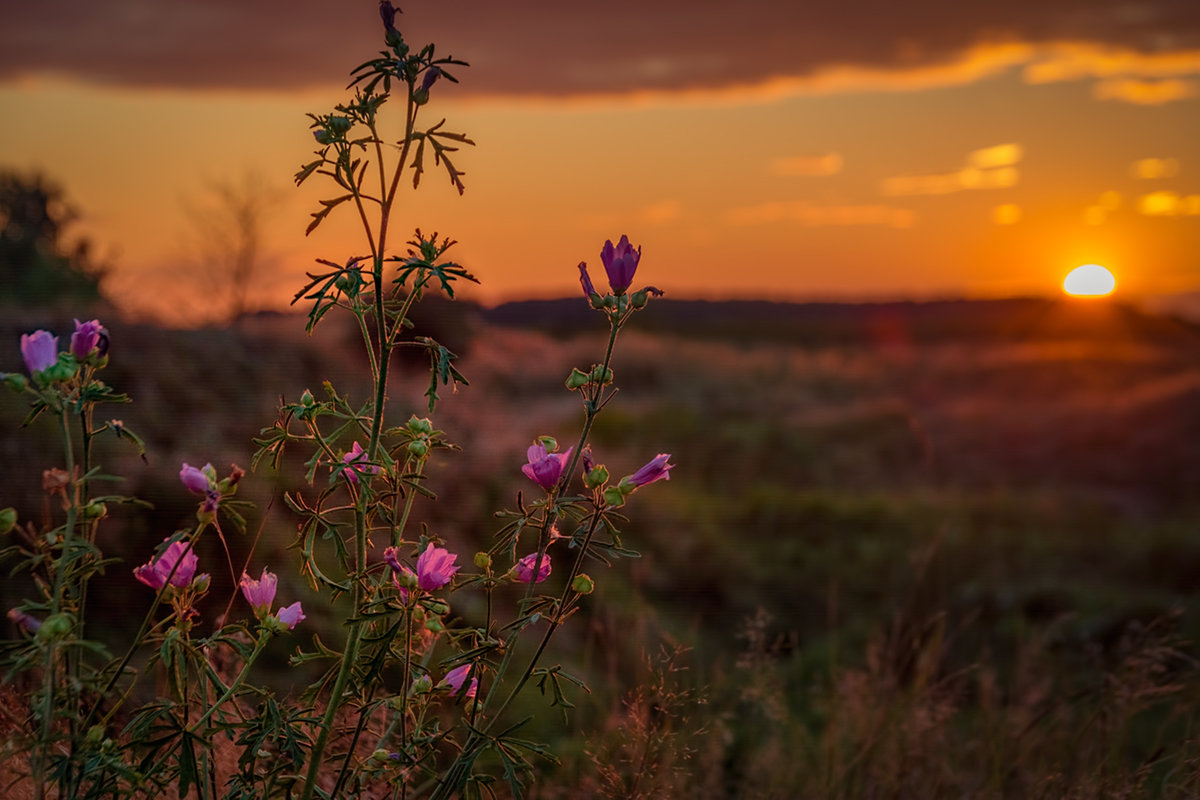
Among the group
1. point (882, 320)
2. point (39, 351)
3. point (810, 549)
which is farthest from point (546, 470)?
point (882, 320)

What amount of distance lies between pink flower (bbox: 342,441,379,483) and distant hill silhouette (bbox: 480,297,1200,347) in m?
33.8

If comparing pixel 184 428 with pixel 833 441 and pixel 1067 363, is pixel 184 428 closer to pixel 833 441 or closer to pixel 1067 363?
pixel 833 441

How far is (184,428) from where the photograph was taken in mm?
7016

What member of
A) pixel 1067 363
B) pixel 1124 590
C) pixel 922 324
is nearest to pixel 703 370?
→ pixel 1067 363

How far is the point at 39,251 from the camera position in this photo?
15.2m

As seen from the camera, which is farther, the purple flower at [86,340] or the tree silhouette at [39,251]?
the tree silhouette at [39,251]

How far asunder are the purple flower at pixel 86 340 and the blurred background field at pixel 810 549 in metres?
0.36

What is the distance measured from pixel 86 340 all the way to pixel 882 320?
52.4 meters

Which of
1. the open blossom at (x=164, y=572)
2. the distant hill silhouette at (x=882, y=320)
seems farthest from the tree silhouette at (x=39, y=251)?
the distant hill silhouette at (x=882, y=320)

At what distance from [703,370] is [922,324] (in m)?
33.8

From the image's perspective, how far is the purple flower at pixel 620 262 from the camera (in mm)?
1607

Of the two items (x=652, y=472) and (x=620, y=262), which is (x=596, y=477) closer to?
(x=652, y=472)

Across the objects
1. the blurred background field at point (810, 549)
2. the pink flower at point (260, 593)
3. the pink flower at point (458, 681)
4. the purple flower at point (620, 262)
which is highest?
the purple flower at point (620, 262)

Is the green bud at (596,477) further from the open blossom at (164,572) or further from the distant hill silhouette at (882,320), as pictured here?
the distant hill silhouette at (882,320)
